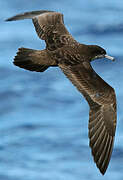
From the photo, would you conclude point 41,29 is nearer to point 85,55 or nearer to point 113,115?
point 85,55

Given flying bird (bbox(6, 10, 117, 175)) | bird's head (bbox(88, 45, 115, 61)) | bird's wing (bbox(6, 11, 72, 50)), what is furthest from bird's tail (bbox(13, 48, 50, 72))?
bird's head (bbox(88, 45, 115, 61))

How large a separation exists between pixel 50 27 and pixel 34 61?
0.80 metres

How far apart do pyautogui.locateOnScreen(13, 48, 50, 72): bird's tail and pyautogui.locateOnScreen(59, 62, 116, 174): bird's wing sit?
0.79ft

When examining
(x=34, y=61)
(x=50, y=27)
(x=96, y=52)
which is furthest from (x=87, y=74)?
(x=50, y=27)

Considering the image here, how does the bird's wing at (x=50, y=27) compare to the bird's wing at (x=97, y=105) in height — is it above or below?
above

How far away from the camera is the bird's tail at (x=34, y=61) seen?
10.0 m

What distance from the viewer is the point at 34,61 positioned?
10078 mm

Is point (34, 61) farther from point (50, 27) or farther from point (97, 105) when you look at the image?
point (97, 105)

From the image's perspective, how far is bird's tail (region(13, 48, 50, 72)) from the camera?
1005 cm

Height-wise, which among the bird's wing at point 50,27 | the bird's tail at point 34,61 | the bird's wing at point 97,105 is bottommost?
the bird's wing at point 97,105

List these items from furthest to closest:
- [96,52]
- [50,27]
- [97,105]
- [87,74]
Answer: [50,27]
[96,52]
[87,74]
[97,105]

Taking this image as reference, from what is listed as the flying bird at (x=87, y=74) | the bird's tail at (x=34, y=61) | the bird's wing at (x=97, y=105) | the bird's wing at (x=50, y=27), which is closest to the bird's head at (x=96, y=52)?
the flying bird at (x=87, y=74)

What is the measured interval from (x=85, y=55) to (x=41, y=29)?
2.91ft

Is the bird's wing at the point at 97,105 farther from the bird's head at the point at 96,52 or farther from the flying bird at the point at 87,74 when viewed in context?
the bird's head at the point at 96,52
